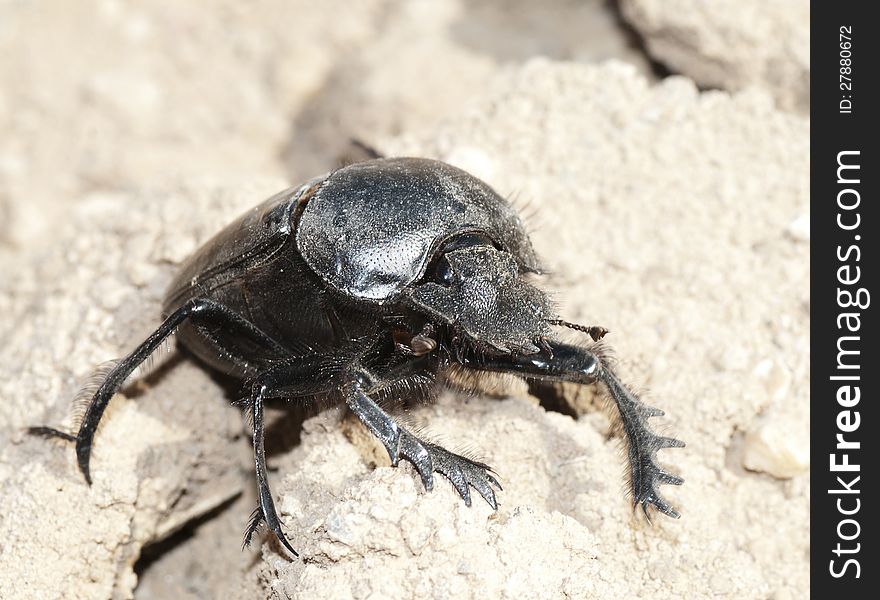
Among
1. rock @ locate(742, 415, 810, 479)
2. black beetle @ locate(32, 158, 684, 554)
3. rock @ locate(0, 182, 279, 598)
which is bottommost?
rock @ locate(742, 415, 810, 479)

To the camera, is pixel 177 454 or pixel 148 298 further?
pixel 148 298

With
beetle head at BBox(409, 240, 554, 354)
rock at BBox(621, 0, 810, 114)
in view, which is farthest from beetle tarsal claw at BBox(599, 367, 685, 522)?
rock at BBox(621, 0, 810, 114)

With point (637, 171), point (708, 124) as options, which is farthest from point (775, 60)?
point (637, 171)

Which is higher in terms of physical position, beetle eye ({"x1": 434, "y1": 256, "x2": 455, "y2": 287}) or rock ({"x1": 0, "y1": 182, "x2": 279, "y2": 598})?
beetle eye ({"x1": 434, "y1": 256, "x2": 455, "y2": 287})

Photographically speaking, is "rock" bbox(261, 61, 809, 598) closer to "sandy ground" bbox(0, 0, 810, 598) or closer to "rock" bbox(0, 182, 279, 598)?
"sandy ground" bbox(0, 0, 810, 598)

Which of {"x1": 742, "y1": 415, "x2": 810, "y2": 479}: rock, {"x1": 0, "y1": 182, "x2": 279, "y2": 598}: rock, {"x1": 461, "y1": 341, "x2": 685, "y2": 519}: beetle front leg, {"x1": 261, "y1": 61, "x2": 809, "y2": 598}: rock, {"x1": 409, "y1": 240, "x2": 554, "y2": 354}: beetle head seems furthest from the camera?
{"x1": 742, "y1": 415, "x2": 810, "y2": 479}: rock

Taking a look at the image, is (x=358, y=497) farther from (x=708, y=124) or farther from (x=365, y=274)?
(x=708, y=124)

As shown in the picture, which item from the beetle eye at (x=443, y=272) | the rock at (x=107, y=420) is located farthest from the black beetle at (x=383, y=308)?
the rock at (x=107, y=420)
